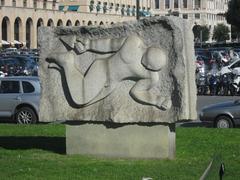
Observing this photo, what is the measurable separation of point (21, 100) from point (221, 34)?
123658 mm

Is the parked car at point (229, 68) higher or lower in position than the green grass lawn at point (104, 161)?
higher

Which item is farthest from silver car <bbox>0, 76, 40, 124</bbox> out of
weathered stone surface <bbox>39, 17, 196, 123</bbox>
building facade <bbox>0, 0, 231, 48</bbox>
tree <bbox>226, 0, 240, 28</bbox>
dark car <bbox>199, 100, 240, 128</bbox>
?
tree <bbox>226, 0, 240, 28</bbox>

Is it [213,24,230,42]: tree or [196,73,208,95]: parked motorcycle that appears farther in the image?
[213,24,230,42]: tree

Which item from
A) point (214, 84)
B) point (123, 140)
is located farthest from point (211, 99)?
point (123, 140)

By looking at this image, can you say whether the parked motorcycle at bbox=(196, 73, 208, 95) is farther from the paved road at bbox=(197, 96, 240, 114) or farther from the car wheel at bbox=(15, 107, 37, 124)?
the car wheel at bbox=(15, 107, 37, 124)

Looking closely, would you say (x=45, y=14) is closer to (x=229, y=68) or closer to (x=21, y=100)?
(x=229, y=68)

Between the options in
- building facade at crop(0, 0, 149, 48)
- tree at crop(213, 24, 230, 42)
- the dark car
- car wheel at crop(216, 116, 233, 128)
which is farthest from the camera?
tree at crop(213, 24, 230, 42)

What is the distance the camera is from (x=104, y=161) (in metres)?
10.5

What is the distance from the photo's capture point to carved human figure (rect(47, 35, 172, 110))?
1043 cm

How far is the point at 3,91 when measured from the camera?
20.9m

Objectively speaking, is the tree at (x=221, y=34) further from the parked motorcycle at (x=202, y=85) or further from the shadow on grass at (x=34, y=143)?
the shadow on grass at (x=34, y=143)

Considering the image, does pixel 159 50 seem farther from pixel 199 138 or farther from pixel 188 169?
pixel 199 138

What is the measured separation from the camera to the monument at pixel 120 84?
10.4 metres

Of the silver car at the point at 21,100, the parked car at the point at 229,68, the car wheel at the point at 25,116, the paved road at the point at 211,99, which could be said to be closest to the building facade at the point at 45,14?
the parked car at the point at 229,68
